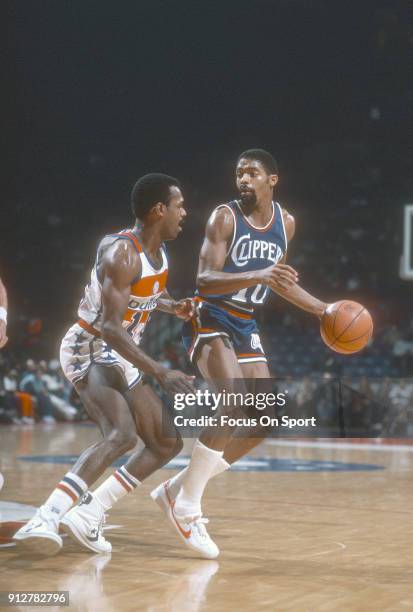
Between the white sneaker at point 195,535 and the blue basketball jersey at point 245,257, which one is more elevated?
the blue basketball jersey at point 245,257

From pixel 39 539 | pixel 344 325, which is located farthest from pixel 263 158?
pixel 39 539

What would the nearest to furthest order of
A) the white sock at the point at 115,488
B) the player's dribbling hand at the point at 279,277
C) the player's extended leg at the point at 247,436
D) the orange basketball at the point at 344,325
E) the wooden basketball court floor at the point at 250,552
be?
the wooden basketball court floor at the point at 250,552, the player's dribbling hand at the point at 279,277, the white sock at the point at 115,488, the orange basketball at the point at 344,325, the player's extended leg at the point at 247,436

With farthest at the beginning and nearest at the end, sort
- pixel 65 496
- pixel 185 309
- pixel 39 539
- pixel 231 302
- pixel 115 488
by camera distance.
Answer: pixel 231 302 → pixel 185 309 → pixel 115 488 → pixel 65 496 → pixel 39 539

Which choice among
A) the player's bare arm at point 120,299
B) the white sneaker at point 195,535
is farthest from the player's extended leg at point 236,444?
the player's bare arm at point 120,299

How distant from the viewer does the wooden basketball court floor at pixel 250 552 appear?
3391 mm

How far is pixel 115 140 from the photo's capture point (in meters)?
20.5

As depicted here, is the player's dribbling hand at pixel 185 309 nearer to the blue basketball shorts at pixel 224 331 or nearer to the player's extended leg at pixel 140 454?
the blue basketball shorts at pixel 224 331

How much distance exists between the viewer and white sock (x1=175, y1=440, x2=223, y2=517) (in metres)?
4.47

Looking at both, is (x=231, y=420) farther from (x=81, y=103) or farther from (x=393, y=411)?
(x=81, y=103)

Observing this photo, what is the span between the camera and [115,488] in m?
4.48

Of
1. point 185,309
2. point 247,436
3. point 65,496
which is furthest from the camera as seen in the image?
point 185,309

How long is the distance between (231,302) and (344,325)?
2.32 ft

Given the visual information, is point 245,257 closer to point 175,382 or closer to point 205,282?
point 205,282

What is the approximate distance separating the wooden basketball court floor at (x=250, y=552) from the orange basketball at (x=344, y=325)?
1.06 metres
